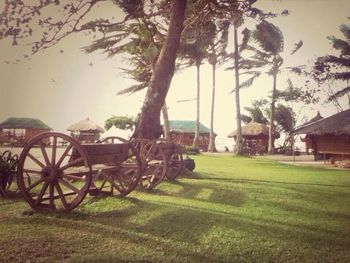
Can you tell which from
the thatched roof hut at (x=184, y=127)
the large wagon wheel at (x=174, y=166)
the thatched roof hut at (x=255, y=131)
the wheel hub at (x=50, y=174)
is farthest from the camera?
the thatched roof hut at (x=184, y=127)

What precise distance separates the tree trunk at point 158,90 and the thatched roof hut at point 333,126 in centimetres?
1194

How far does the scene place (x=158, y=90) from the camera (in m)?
9.77

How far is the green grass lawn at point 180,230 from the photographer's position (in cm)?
337

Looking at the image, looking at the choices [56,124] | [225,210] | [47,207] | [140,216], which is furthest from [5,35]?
[56,124]

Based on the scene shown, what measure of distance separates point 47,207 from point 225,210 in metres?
2.78

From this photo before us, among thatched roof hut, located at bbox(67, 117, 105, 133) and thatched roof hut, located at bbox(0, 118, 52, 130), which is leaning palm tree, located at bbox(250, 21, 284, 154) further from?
thatched roof hut, located at bbox(0, 118, 52, 130)

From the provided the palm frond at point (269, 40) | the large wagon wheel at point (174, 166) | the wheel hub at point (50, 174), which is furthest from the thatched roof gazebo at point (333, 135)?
the wheel hub at point (50, 174)

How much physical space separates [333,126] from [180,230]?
55.2ft

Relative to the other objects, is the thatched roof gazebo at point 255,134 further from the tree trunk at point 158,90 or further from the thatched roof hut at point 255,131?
the tree trunk at point 158,90

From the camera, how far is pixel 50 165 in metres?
4.90

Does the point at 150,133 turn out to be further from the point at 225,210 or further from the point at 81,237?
the point at 81,237

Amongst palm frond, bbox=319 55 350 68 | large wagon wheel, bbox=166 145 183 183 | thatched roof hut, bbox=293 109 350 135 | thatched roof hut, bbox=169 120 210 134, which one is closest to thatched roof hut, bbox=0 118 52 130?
thatched roof hut, bbox=169 120 210 134

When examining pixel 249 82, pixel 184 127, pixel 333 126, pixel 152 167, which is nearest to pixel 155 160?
pixel 152 167

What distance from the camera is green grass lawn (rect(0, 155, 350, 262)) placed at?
11.1 feet
